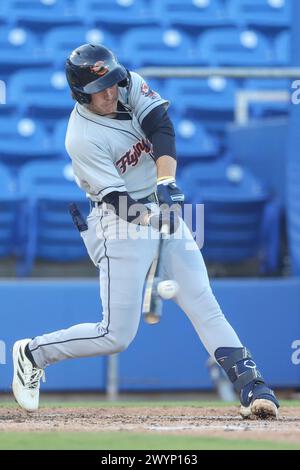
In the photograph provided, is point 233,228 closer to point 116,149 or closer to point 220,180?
point 220,180

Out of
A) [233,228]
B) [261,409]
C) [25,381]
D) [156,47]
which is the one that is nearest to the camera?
[261,409]

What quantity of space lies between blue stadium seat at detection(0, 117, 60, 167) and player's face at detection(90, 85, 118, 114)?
362 centimetres

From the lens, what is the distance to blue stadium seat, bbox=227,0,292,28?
373 inches

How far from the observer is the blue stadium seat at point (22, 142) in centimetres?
788

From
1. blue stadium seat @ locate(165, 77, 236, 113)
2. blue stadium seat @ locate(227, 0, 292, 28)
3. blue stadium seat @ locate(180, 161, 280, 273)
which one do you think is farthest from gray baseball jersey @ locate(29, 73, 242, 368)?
blue stadium seat @ locate(227, 0, 292, 28)

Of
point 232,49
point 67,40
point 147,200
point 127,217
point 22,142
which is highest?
point 232,49

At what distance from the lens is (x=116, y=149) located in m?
4.26

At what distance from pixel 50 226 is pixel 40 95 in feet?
4.34

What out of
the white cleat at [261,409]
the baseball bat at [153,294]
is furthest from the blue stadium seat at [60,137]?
the white cleat at [261,409]

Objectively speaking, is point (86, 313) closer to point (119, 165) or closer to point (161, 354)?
point (161, 354)

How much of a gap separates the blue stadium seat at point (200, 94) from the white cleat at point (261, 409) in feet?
14.8

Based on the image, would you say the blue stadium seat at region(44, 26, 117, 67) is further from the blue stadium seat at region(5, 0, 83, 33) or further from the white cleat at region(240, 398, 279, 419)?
the white cleat at region(240, 398, 279, 419)

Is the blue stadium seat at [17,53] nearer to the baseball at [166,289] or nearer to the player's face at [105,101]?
the player's face at [105,101]

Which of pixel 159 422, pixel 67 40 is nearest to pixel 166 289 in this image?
pixel 159 422
